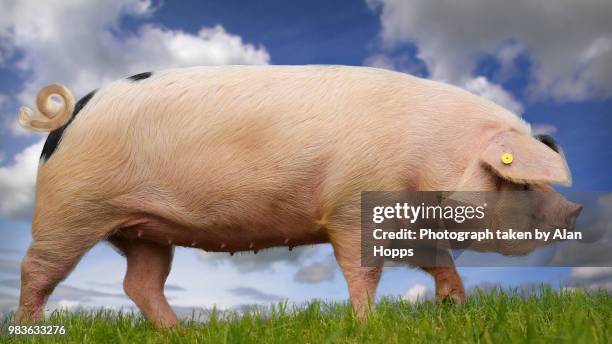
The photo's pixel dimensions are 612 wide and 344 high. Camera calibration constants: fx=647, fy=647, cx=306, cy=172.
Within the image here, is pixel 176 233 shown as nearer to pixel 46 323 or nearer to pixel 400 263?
pixel 46 323

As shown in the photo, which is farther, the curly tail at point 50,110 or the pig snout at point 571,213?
the curly tail at point 50,110

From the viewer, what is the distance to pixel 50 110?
5492mm

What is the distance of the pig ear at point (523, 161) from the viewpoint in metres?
4.51

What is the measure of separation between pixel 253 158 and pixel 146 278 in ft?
5.79

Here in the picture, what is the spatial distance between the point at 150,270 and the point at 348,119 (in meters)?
2.34

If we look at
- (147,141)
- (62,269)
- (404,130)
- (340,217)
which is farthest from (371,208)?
(62,269)

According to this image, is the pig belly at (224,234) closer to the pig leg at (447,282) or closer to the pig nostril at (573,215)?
the pig leg at (447,282)

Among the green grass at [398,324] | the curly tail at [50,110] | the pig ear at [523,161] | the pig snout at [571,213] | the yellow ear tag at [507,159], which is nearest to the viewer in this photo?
the green grass at [398,324]

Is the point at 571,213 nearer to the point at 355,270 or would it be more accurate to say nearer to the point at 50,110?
the point at 355,270

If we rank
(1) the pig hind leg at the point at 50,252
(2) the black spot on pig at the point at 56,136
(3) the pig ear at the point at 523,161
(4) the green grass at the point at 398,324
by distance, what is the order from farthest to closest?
(2) the black spot on pig at the point at 56,136, (1) the pig hind leg at the point at 50,252, (3) the pig ear at the point at 523,161, (4) the green grass at the point at 398,324

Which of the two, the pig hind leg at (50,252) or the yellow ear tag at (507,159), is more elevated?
the yellow ear tag at (507,159)

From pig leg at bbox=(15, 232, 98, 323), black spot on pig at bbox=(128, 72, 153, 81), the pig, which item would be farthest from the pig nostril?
pig leg at bbox=(15, 232, 98, 323)

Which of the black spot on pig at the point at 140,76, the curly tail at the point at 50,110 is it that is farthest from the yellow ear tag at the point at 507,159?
the curly tail at the point at 50,110

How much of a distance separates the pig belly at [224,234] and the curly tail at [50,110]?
1074mm
